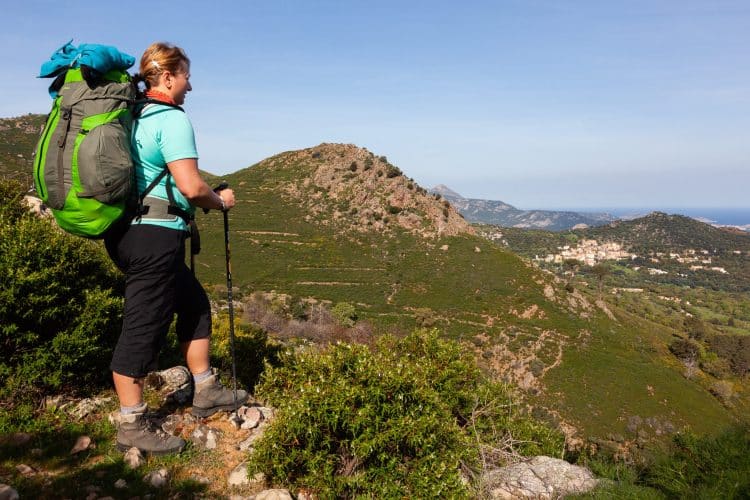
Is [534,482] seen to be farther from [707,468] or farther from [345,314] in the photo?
[345,314]

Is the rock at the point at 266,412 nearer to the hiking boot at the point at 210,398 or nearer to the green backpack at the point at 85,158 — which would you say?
the hiking boot at the point at 210,398

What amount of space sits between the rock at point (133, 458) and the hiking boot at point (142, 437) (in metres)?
0.04

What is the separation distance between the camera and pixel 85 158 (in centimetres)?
245

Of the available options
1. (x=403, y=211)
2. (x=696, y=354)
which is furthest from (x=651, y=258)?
(x=403, y=211)

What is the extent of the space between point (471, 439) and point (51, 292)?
16.8 feet

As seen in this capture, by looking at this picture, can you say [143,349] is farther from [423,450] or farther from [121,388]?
[423,450]

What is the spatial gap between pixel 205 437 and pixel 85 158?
2725 millimetres

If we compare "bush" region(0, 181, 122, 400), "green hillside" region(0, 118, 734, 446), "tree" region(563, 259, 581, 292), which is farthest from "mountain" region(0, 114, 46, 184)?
"tree" region(563, 259, 581, 292)

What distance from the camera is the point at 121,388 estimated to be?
2969mm

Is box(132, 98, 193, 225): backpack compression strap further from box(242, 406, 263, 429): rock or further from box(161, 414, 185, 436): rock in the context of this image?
box(242, 406, 263, 429): rock

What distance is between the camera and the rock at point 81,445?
3.23 metres

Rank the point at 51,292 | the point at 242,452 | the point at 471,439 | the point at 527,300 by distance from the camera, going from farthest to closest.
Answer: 1. the point at 527,300
2. the point at 471,439
3. the point at 51,292
4. the point at 242,452


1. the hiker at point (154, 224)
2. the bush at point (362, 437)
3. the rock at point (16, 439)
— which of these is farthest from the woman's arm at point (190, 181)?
the rock at point (16, 439)

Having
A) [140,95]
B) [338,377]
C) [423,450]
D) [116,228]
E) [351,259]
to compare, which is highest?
[140,95]
